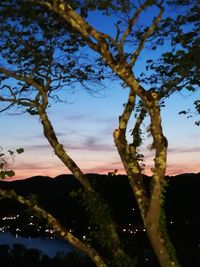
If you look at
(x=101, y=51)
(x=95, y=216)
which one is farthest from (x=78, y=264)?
(x=101, y=51)

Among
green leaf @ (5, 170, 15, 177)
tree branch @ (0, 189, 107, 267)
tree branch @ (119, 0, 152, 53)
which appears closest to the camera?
tree branch @ (119, 0, 152, 53)

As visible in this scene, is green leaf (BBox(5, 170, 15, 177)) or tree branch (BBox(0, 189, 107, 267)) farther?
green leaf (BBox(5, 170, 15, 177))

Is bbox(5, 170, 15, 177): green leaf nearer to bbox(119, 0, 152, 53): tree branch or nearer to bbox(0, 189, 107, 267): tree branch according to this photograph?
bbox(0, 189, 107, 267): tree branch

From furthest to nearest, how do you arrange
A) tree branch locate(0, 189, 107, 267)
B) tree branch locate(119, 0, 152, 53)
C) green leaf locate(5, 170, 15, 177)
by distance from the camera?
green leaf locate(5, 170, 15, 177), tree branch locate(0, 189, 107, 267), tree branch locate(119, 0, 152, 53)

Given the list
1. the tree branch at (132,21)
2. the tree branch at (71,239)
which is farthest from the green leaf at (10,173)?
the tree branch at (132,21)

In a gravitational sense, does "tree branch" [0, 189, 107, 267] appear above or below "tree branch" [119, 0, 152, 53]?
below

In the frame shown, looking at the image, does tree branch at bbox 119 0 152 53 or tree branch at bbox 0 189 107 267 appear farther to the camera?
tree branch at bbox 0 189 107 267

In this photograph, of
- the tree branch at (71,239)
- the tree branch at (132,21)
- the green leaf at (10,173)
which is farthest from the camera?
the green leaf at (10,173)

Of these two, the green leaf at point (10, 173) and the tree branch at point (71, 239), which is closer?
the tree branch at point (71, 239)

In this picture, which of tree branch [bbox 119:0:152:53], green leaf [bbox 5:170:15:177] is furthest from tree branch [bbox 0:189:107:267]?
tree branch [bbox 119:0:152:53]

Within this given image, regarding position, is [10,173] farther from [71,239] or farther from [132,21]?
[132,21]

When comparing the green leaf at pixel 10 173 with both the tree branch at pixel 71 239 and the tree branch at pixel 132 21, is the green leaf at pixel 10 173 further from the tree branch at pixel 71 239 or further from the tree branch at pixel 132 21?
the tree branch at pixel 132 21

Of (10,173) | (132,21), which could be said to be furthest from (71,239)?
(132,21)

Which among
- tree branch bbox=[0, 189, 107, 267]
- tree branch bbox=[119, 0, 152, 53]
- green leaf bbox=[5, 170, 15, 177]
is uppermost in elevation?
tree branch bbox=[119, 0, 152, 53]
